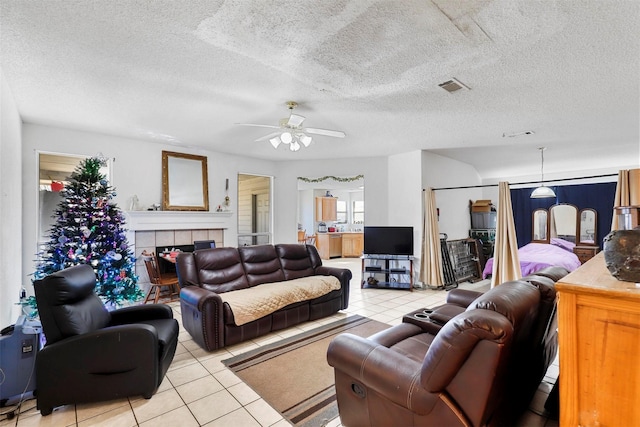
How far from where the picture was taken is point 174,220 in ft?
16.6

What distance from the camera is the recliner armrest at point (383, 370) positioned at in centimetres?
142

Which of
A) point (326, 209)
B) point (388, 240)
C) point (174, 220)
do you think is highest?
point (326, 209)

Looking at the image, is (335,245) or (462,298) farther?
(335,245)

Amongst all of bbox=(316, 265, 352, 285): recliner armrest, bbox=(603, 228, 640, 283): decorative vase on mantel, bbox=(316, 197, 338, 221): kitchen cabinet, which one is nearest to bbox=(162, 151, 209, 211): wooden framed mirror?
bbox=(316, 265, 352, 285): recliner armrest

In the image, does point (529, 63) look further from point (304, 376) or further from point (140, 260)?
point (140, 260)

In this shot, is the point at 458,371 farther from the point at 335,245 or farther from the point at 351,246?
the point at 351,246

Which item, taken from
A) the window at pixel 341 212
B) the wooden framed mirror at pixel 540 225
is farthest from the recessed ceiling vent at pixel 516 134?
the window at pixel 341 212

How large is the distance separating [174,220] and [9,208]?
2.22 meters

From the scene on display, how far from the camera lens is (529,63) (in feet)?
7.71

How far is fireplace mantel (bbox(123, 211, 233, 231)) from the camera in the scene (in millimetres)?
4656

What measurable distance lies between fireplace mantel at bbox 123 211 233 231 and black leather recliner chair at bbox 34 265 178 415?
2626 millimetres

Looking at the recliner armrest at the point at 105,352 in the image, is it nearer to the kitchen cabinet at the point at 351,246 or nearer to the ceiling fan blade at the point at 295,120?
the ceiling fan blade at the point at 295,120

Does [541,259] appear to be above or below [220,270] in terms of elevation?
below

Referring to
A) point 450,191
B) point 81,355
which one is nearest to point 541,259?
point 450,191
